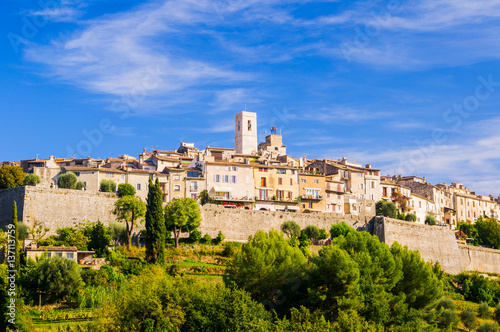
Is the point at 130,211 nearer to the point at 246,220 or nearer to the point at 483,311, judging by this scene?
the point at 246,220

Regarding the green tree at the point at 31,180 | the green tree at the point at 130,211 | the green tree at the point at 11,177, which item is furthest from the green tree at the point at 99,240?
the green tree at the point at 31,180

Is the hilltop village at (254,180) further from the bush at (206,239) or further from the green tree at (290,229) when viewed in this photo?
the bush at (206,239)

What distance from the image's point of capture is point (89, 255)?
2100 inches

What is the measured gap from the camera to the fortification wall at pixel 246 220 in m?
66.8

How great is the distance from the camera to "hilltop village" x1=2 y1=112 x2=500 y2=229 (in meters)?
73.7

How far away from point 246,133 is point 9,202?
53.7 m

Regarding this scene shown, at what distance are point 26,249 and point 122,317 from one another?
54.2ft

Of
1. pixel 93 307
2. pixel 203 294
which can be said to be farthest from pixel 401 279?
pixel 93 307

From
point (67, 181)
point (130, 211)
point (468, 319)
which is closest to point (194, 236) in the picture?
point (130, 211)

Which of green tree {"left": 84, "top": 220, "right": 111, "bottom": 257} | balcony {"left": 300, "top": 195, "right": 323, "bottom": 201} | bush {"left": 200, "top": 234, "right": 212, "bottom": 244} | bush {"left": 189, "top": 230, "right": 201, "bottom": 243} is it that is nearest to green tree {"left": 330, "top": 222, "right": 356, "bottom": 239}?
balcony {"left": 300, "top": 195, "right": 323, "bottom": 201}

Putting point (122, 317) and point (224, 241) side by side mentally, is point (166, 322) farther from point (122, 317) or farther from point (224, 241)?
point (224, 241)

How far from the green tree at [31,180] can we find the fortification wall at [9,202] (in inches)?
309

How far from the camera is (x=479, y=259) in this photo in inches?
3113

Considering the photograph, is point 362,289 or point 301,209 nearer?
point 362,289
